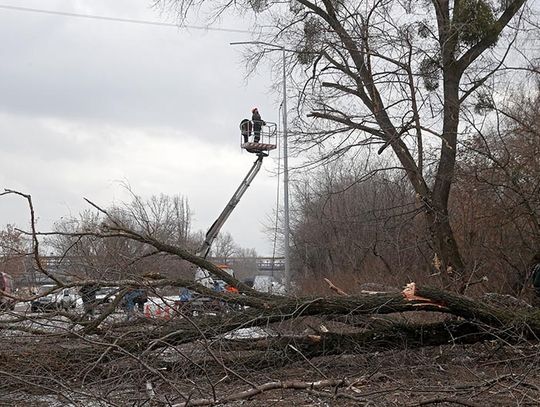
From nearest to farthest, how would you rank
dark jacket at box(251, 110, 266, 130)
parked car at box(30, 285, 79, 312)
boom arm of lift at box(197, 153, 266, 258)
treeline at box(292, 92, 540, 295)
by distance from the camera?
parked car at box(30, 285, 79, 312), treeline at box(292, 92, 540, 295), boom arm of lift at box(197, 153, 266, 258), dark jacket at box(251, 110, 266, 130)

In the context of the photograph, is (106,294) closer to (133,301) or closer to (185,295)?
(133,301)

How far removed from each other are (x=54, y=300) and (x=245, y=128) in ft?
29.5

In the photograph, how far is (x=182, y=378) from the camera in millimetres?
6660

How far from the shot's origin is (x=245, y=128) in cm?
1599

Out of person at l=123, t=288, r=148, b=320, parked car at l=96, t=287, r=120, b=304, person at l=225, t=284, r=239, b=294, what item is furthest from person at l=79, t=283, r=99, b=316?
person at l=225, t=284, r=239, b=294

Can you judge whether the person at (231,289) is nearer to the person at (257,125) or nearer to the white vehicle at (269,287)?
the white vehicle at (269,287)

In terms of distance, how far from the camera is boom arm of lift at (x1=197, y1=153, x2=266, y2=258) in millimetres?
14195

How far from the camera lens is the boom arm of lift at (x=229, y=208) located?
14195mm

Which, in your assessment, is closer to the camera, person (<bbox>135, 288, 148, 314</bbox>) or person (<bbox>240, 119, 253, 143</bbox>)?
person (<bbox>135, 288, 148, 314</bbox>)

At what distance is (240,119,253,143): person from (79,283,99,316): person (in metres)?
8.47

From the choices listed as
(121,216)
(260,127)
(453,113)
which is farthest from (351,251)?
(121,216)

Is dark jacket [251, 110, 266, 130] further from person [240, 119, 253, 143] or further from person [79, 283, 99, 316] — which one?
person [79, 283, 99, 316]

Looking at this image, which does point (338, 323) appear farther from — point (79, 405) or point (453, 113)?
point (453, 113)

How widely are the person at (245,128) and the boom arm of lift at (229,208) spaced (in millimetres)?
512
